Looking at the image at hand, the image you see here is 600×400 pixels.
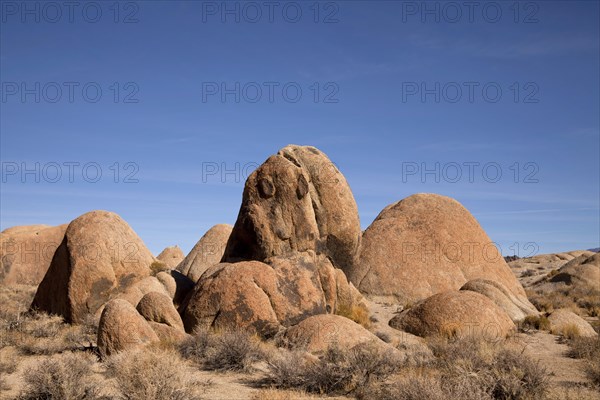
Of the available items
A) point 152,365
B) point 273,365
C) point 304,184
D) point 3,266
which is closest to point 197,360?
point 273,365

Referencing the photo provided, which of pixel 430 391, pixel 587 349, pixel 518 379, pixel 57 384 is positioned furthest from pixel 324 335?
pixel 587 349

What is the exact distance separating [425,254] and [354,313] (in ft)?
19.6

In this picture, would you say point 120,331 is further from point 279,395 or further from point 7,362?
point 279,395

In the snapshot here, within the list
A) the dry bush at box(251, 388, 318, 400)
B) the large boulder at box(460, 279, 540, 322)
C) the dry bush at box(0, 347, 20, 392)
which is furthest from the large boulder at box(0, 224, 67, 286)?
the dry bush at box(251, 388, 318, 400)

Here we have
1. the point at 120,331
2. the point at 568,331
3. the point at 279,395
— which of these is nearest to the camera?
the point at 279,395

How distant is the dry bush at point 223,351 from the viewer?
32.3 feet

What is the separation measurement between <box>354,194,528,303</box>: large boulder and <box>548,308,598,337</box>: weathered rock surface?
2953 millimetres

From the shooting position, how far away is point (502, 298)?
16359 millimetres

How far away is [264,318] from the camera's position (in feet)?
41.5

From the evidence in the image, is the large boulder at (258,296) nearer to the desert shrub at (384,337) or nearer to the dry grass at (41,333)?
the desert shrub at (384,337)

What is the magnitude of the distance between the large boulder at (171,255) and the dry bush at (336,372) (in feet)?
86.0

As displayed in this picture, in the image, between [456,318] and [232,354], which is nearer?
[232,354]

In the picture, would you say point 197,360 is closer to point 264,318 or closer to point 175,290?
point 264,318

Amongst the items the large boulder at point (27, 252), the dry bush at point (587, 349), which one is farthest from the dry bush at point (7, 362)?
the large boulder at point (27, 252)
